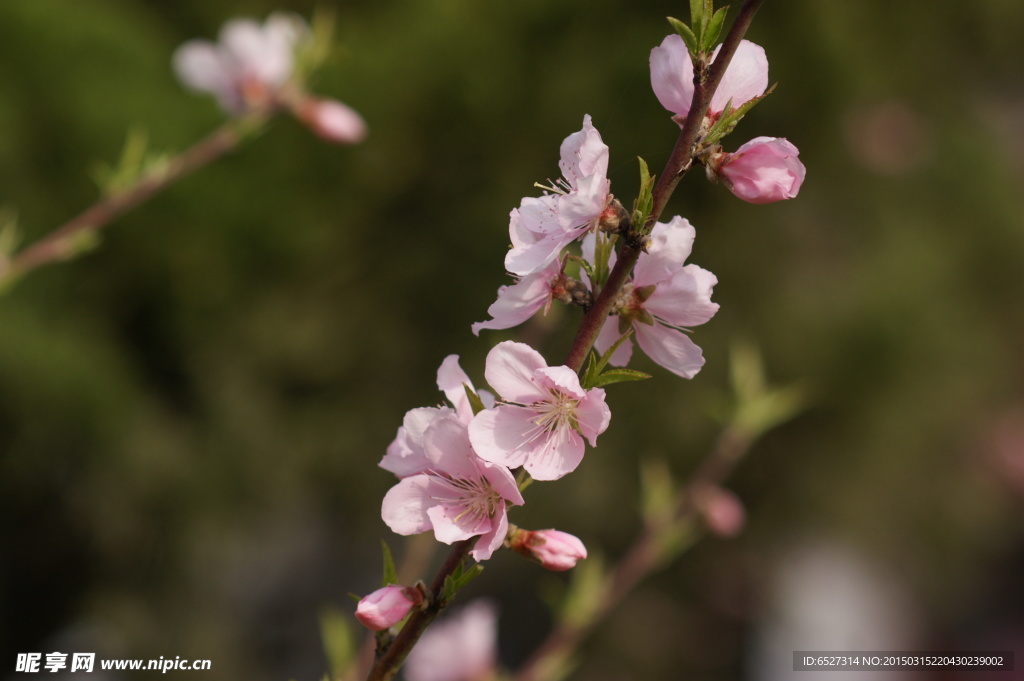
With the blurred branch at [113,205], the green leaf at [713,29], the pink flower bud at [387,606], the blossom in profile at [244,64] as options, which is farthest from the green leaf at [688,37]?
the blossom in profile at [244,64]

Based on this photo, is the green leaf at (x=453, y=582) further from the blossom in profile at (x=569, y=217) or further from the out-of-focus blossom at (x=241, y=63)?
the out-of-focus blossom at (x=241, y=63)

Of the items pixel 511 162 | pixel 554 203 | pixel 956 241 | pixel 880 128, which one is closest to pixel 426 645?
pixel 554 203

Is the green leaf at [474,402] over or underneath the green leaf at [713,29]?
underneath

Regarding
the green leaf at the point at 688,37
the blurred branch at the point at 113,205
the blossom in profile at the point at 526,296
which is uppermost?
the blurred branch at the point at 113,205

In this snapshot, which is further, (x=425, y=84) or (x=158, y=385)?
(x=425, y=84)

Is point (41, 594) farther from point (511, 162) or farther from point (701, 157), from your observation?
point (701, 157)

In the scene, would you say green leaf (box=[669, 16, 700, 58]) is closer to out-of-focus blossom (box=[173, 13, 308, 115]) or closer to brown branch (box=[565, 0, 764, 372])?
brown branch (box=[565, 0, 764, 372])

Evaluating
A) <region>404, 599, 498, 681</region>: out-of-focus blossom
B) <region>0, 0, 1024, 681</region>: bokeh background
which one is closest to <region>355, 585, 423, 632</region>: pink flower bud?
<region>404, 599, 498, 681</region>: out-of-focus blossom
